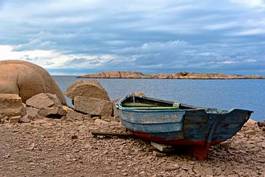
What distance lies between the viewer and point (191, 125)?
33.8ft

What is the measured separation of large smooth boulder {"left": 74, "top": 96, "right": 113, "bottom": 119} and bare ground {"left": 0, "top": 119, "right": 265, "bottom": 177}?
2748 mm

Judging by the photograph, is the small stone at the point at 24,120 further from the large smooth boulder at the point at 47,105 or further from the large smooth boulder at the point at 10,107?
the large smooth boulder at the point at 47,105

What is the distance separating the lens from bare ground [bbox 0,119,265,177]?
33.7ft

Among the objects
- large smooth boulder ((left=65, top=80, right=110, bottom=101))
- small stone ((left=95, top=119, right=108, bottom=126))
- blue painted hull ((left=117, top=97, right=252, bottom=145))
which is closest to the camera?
blue painted hull ((left=117, top=97, right=252, bottom=145))

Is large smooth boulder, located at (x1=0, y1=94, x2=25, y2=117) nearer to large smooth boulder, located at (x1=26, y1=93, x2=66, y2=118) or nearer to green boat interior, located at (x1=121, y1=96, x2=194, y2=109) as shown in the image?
large smooth boulder, located at (x1=26, y1=93, x2=66, y2=118)

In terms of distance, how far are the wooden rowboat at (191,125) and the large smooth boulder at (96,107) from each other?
5.10m

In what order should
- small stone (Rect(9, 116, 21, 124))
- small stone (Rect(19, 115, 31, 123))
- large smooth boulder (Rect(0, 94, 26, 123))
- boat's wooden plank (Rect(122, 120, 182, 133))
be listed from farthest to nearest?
large smooth boulder (Rect(0, 94, 26, 123)), small stone (Rect(19, 115, 31, 123)), small stone (Rect(9, 116, 21, 124)), boat's wooden plank (Rect(122, 120, 182, 133))

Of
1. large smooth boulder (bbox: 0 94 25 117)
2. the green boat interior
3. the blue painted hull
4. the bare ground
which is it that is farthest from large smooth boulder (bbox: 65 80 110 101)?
the blue painted hull

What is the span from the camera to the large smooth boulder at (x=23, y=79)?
18000 millimetres

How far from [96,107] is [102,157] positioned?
5552 mm

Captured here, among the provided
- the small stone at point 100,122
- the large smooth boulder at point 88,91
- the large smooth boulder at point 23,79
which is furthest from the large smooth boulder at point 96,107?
the large smooth boulder at point 23,79

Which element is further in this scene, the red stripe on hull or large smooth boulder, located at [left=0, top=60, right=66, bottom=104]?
large smooth boulder, located at [left=0, top=60, right=66, bottom=104]

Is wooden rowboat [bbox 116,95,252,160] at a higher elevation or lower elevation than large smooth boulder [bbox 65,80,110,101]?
lower

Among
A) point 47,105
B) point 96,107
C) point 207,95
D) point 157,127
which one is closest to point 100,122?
point 96,107
